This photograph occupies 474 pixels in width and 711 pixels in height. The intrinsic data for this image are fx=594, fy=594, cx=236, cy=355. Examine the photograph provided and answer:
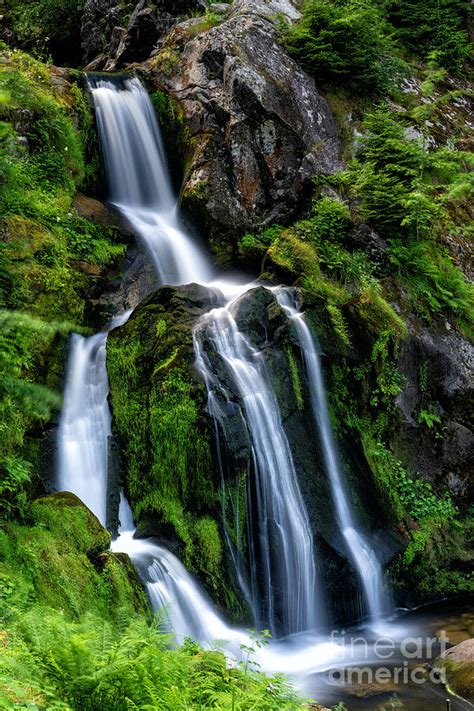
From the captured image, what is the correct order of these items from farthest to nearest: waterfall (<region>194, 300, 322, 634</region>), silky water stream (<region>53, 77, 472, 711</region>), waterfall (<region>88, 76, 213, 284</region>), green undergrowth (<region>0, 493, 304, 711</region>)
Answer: waterfall (<region>88, 76, 213, 284</region>) → waterfall (<region>194, 300, 322, 634</region>) → silky water stream (<region>53, 77, 472, 711</region>) → green undergrowth (<region>0, 493, 304, 711</region>)

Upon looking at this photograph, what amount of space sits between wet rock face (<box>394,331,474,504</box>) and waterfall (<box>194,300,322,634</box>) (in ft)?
9.08

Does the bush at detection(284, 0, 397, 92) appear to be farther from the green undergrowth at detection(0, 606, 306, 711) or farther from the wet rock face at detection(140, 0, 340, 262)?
the green undergrowth at detection(0, 606, 306, 711)

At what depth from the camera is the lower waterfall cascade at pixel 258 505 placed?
253 inches

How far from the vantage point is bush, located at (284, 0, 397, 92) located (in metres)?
13.2

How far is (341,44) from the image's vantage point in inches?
543

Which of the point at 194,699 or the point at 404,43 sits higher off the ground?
the point at 404,43

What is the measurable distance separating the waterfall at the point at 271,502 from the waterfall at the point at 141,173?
3070 millimetres

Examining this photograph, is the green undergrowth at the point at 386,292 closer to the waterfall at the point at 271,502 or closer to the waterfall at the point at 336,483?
the waterfall at the point at 336,483

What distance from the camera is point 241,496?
7.32 metres

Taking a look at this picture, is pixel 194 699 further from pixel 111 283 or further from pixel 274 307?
pixel 111 283

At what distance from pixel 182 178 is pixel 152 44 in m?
5.89

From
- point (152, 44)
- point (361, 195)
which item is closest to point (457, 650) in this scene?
point (361, 195)

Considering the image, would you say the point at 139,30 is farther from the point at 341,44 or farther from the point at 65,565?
the point at 65,565

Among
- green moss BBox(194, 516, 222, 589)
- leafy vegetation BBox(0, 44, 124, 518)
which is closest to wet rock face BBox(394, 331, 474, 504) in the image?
green moss BBox(194, 516, 222, 589)
